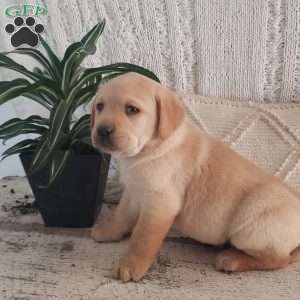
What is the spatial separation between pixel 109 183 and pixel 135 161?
643 mm

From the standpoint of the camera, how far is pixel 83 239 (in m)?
1.27

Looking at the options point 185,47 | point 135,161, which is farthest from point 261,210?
point 185,47

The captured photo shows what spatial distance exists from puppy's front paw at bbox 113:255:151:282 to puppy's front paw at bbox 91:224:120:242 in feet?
0.60

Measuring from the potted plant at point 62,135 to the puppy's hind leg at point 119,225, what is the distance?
0.09 metres

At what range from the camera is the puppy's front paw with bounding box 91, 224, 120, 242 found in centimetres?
126

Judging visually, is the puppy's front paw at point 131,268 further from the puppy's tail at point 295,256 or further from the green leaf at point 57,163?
the puppy's tail at point 295,256

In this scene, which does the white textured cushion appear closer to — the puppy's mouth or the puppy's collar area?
the puppy's collar area

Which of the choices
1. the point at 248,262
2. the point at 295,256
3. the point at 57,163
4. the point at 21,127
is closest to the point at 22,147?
the point at 21,127

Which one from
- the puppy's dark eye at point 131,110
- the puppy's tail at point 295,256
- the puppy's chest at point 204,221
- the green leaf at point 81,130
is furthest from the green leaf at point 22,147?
the puppy's tail at point 295,256

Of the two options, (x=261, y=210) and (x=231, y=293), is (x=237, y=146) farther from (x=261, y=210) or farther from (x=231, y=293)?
(x=231, y=293)

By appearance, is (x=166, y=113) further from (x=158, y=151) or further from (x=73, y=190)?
(x=73, y=190)

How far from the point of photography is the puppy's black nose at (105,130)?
99 centimetres

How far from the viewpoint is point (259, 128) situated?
4.91 ft
